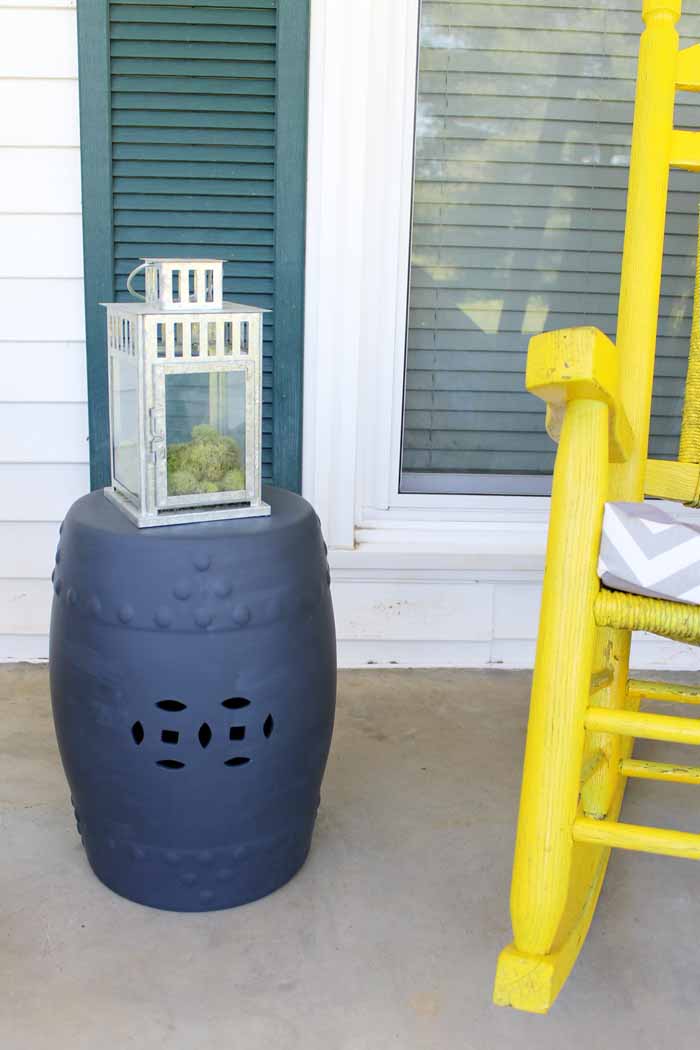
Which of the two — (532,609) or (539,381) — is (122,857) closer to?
(539,381)

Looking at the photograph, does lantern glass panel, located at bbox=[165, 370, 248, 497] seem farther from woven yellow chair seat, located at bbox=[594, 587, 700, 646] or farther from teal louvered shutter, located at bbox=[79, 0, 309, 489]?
teal louvered shutter, located at bbox=[79, 0, 309, 489]

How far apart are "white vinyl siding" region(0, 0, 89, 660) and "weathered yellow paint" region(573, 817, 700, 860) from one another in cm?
Answer: 116

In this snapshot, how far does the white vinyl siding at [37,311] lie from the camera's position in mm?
1705

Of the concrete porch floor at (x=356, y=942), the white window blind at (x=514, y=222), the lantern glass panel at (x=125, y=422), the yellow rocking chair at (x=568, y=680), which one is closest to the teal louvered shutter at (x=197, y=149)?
the white window blind at (x=514, y=222)

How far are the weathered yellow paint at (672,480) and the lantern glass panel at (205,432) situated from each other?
19.1 inches

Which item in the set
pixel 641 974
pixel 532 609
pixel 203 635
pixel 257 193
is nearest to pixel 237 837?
pixel 203 635

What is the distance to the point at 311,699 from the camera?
1197 mm

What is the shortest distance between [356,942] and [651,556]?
21.4 inches

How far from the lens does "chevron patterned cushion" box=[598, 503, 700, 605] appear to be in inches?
37.1

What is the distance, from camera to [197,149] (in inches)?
67.5

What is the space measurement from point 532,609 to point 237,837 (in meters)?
0.91

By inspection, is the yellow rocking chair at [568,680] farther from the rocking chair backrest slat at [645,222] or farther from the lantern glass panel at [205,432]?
the lantern glass panel at [205,432]

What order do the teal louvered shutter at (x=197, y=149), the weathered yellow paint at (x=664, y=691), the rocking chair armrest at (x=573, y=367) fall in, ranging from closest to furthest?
the rocking chair armrest at (x=573, y=367)
the weathered yellow paint at (x=664, y=691)
the teal louvered shutter at (x=197, y=149)

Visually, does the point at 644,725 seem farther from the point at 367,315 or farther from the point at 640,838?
the point at 367,315
